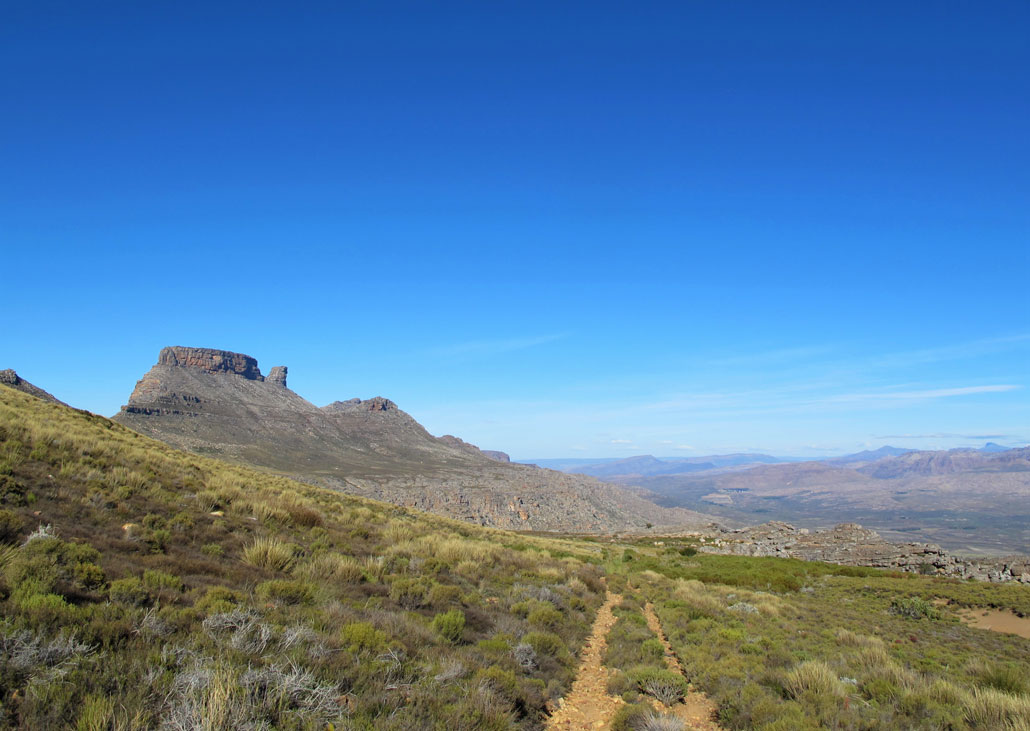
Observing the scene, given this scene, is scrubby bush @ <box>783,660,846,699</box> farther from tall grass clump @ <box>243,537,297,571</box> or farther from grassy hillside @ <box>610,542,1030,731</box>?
tall grass clump @ <box>243,537,297,571</box>

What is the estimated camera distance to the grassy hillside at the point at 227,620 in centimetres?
516

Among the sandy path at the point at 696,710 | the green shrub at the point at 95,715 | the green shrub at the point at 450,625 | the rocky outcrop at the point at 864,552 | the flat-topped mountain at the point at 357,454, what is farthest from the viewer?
the flat-topped mountain at the point at 357,454

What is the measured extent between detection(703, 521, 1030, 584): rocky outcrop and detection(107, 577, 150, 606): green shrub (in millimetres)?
52639

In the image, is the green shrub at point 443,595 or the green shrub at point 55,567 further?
the green shrub at point 443,595

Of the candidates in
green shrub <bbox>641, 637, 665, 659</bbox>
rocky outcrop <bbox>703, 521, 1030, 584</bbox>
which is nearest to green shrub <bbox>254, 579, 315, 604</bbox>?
green shrub <bbox>641, 637, 665, 659</bbox>

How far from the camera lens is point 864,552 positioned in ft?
173

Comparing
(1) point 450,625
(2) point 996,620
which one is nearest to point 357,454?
(2) point 996,620

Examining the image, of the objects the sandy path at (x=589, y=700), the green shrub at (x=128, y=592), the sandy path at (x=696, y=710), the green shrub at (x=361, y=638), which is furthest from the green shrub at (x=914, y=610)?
the green shrub at (x=128, y=592)

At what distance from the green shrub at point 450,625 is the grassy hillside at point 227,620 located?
0.04 meters

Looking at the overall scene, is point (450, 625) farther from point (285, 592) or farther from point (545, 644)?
point (285, 592)

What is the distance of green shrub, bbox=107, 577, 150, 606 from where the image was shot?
23.1ft

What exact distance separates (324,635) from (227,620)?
1.36 metres

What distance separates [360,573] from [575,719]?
577 cm

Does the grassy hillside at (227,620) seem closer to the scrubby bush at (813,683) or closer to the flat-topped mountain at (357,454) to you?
the scrubby bush at (813,683)
